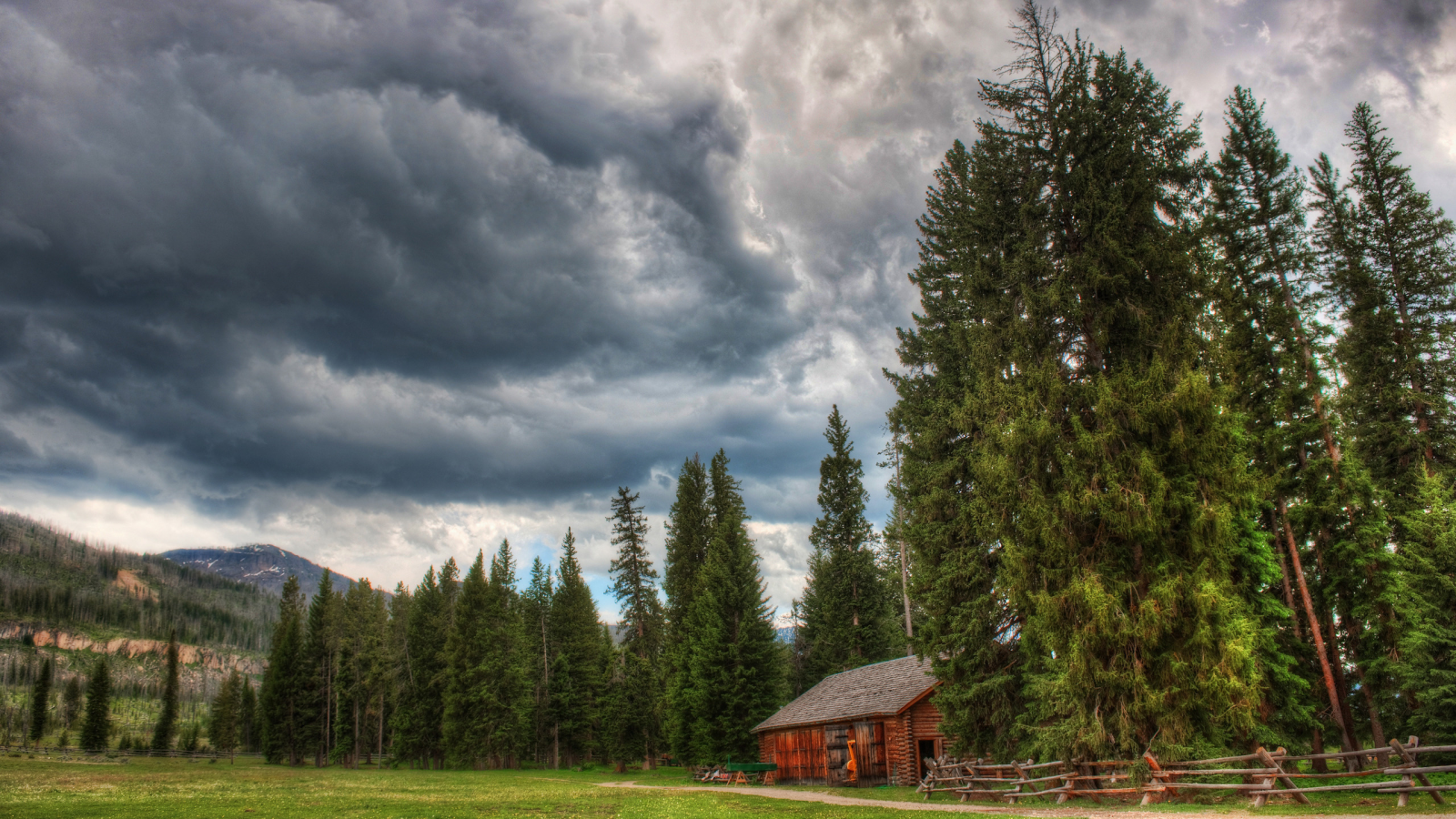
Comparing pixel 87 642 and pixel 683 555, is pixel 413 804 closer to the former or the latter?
pixel 683 555

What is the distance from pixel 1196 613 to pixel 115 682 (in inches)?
8242

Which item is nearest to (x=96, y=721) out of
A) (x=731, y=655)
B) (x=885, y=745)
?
(x=731, y=655)

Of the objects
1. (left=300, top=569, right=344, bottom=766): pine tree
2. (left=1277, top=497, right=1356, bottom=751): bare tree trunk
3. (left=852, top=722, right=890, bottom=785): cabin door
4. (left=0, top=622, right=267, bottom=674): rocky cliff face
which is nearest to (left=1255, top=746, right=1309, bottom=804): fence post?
(left=1277, top=497, right=1356, bottom=751): bare tree trunk

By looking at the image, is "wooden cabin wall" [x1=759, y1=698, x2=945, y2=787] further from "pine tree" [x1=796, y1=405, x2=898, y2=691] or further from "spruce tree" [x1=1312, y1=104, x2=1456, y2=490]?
"spruce tree" [x1=1312, y1=104, x2=1456, y2=490]

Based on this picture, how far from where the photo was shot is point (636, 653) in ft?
173

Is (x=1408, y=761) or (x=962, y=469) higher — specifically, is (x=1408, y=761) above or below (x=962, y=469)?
below

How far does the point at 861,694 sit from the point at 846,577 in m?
11.1

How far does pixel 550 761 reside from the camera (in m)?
60.4

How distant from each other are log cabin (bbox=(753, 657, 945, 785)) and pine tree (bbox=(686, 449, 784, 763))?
2.08 meters

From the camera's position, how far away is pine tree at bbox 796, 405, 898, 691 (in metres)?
44.4

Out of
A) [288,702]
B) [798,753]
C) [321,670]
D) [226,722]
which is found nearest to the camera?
[798,753]

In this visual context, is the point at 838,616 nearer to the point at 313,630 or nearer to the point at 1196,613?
the point at 1196,613

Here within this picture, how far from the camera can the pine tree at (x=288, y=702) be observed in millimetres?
66625

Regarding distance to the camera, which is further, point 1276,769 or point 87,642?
point 87,642
